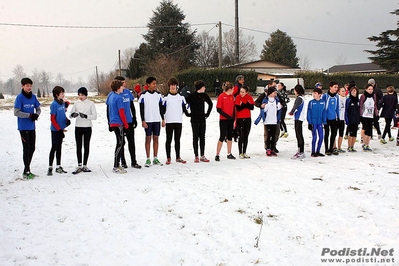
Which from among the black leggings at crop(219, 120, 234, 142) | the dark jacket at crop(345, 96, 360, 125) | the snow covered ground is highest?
the dark jacket at crop(345, 96, 360, 125)

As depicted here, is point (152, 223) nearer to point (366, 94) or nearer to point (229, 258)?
point (229, 258)

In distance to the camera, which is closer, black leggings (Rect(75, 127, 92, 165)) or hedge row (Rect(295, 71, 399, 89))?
black leggings (Rect(75, 127, 92, 165))

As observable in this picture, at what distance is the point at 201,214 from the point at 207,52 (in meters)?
60.6

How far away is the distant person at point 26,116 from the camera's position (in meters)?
7.31

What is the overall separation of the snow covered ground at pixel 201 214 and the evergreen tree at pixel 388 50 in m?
46.0

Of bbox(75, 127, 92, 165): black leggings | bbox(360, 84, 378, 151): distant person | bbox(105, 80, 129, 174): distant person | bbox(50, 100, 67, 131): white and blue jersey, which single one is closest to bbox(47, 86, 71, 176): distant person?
bbox(50, 100, 67, 131): white and blue jersey

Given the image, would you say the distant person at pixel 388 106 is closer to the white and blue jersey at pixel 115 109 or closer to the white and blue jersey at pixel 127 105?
the white and blue jersey at pixel 127 105

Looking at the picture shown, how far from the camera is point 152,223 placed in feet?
15.8

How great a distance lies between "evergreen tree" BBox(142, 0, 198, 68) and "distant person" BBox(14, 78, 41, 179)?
4129 centimetres

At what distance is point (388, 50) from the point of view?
4722 cm

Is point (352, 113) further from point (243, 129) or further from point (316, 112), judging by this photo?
point (243, 129)

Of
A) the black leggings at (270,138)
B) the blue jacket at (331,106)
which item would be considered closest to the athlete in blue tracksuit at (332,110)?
the blue jacket at (331,106)

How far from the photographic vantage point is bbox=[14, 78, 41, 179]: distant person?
731cm

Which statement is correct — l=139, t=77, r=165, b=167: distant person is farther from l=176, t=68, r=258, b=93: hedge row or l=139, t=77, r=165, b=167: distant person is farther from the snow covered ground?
l=176, t=68, r=258, b=93: hedge row
